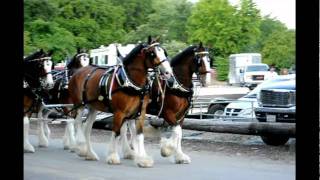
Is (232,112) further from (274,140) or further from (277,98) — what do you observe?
(277,98)

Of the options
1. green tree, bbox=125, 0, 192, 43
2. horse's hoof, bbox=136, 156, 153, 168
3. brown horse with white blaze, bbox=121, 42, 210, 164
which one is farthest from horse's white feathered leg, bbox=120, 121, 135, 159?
green tree, bbox=125, 0, 192, 43

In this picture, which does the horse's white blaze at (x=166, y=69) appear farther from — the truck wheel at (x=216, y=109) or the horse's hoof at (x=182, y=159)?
the truck wheel at (x=216, y=109)

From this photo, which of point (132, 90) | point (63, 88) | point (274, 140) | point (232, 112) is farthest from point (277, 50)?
point (132, 90)

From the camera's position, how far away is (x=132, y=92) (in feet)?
19.0

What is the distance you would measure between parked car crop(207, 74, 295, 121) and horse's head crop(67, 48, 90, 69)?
8.19 feet

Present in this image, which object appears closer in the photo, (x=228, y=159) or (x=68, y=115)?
(x=228, y=159)

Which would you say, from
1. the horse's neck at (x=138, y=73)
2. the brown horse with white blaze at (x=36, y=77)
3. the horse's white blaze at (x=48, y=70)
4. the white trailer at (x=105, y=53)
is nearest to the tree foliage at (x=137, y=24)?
the white trailer at (x=105, y=53)

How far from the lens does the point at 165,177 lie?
5.31 meters

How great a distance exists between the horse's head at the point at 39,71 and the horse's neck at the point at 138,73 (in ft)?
4.74

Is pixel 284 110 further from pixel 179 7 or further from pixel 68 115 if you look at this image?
pixel 179 7

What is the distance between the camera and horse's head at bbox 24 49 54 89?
677 centimetres

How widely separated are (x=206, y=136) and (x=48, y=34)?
3200 millimetres

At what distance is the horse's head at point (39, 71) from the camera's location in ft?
22.2

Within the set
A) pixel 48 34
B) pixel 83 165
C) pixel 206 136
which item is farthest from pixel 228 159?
pixel 48 34
